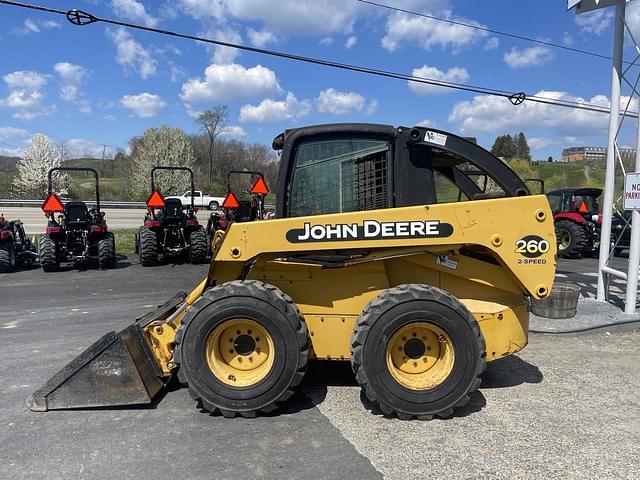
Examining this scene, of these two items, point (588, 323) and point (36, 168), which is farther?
point (36, 168)

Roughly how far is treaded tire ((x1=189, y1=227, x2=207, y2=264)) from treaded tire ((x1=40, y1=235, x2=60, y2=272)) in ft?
10.1

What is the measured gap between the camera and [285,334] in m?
3.88

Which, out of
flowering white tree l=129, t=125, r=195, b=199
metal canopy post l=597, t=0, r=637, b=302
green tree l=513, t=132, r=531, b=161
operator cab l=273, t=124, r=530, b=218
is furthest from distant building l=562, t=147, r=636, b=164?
operator cab l=273, t=124, r=530, b=218

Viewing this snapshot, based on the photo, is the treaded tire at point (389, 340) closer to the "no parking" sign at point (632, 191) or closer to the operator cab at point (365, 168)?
the operator cab at point (365, 168)

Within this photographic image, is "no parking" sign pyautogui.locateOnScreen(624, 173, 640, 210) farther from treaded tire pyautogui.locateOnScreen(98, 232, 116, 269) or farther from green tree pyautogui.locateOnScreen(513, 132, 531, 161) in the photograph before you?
green tree pyautogui.locateOnScreen(513, 132, 531, 161)

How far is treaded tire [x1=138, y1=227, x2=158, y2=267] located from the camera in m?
12.2

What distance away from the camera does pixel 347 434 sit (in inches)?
144

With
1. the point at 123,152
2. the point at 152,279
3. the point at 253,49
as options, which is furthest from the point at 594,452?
the point at 123,152

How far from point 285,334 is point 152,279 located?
25.0 feet

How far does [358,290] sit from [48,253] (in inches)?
383

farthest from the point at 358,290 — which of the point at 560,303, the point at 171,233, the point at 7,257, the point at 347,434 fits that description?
the point at 7,257

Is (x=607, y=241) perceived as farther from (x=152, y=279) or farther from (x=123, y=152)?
(x=123, y=152)

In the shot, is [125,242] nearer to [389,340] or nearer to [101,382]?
[101,382]

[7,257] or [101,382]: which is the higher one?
[7,257]
